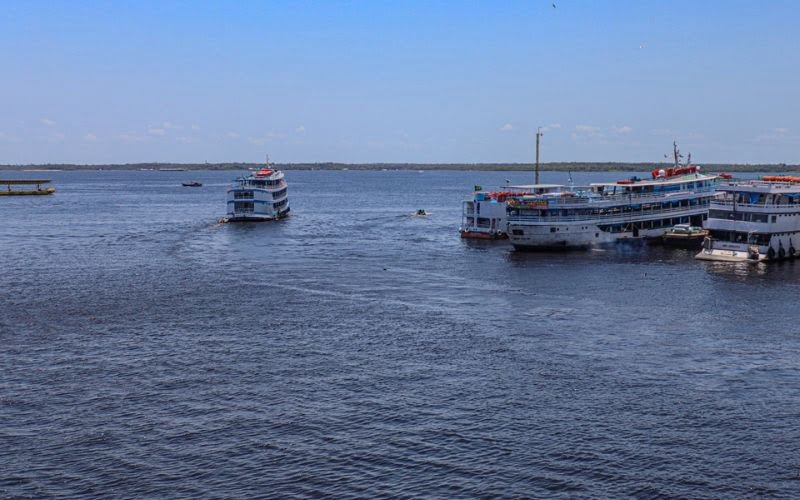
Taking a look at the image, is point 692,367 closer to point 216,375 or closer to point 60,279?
point 216,375

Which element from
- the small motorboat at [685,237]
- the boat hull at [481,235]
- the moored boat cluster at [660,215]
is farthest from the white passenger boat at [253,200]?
the small motorboat at [685,237]

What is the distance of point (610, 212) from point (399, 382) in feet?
229

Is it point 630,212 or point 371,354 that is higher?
point 630,212

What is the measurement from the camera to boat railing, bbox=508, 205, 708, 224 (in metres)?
104

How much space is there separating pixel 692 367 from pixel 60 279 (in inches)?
2334

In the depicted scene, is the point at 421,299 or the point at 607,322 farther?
the point at 421,299

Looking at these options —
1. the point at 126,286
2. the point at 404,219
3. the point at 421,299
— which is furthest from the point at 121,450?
the point at 404,219

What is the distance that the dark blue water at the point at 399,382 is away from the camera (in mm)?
35062

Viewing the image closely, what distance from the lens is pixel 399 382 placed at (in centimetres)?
4653

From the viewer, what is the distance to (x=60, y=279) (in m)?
81.0

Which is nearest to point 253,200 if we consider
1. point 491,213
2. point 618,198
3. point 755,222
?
point 491,213

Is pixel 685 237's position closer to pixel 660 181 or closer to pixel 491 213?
pixel 660 181

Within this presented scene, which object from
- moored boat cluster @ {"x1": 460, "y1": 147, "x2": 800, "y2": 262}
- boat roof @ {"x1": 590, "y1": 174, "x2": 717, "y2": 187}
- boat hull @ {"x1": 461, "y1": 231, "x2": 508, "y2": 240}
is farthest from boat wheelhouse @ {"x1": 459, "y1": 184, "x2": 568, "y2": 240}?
boat roof @ {"x1": 590, "y1": 174, "x2": 717, "y2": 187}

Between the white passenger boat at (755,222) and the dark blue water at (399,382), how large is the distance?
26.1ft
